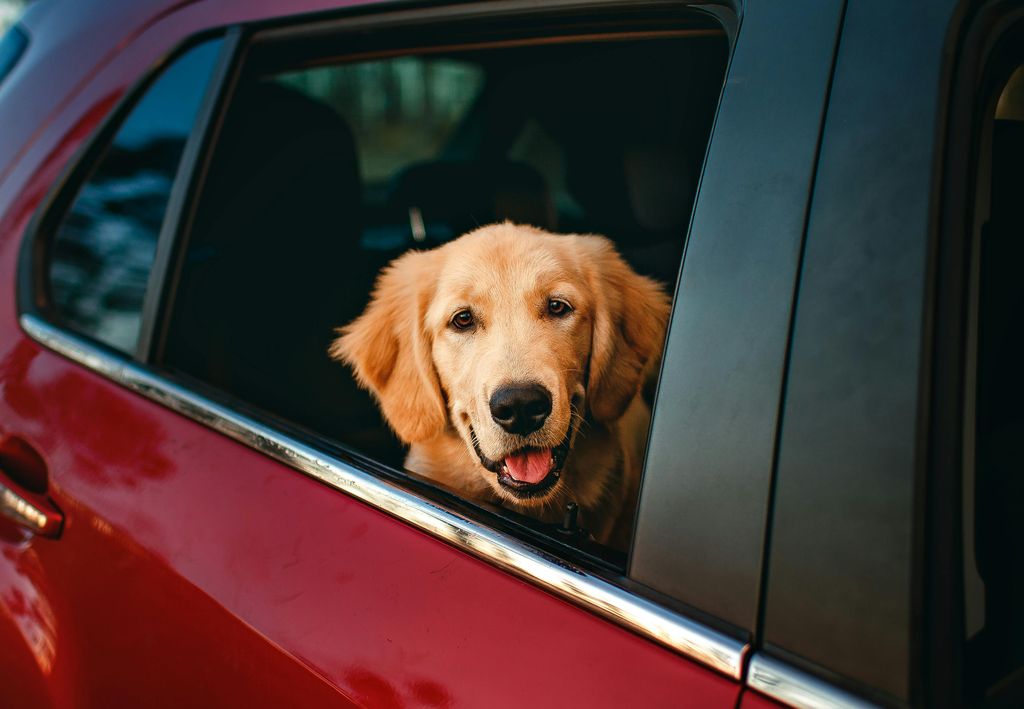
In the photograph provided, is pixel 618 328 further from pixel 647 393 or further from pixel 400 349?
pixel 400 349

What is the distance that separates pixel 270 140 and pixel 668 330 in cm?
135

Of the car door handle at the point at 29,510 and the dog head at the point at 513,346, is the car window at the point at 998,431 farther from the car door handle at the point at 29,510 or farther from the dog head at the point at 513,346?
the car door handle at the point at 29,510

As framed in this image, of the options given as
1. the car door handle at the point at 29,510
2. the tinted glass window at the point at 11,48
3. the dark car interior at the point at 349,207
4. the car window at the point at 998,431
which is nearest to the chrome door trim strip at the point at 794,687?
the car window at the point at 998,431

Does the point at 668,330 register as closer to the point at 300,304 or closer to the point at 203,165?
the point at 300,304

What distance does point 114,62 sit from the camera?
192 cm

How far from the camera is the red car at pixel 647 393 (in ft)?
2.65

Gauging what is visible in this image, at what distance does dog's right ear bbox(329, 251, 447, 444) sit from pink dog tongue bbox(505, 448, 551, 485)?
215 millimetres

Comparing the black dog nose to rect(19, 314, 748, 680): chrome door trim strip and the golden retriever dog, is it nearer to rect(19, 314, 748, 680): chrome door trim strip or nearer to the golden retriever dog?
the golden retriever dog

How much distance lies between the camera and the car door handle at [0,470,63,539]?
59.5 inches

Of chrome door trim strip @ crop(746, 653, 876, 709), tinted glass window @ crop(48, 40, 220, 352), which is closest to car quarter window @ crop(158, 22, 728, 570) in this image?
tinted glass window @ crop(48, 40, 220, 352)

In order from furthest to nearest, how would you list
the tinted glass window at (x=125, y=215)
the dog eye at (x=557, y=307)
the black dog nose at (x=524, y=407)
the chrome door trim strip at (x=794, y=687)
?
the tinted glass window at (x=125, y=215), the dog eye at (x=557, y=307), the black dog nose at (x=524, y=407), the chrome door trim strip at (x=794, y=687)

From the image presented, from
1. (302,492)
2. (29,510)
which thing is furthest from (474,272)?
(29,510)

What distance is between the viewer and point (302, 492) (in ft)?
4.12

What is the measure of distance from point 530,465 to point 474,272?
0.36m
